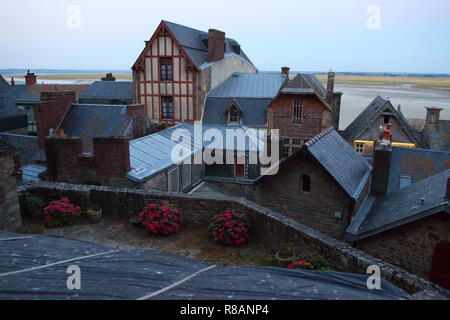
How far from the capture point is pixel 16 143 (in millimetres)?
18875

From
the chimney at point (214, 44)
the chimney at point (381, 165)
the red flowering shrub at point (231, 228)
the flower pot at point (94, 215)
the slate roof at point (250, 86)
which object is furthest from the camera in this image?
the chimney at point (214, 44)

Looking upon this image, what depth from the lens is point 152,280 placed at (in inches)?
146

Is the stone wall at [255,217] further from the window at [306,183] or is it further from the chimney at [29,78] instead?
the chimney at [29,78]

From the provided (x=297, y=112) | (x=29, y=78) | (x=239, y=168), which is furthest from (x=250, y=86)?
(x=29, y=78)

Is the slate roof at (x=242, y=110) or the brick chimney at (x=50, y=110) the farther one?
the slate roof at (x=242, y=110)

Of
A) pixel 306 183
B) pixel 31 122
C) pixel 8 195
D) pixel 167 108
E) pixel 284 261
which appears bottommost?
pixel 284 261

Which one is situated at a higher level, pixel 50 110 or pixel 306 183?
pixel 50 110

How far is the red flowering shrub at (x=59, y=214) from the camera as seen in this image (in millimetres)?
9281

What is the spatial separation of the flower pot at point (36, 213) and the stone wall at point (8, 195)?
1.26m

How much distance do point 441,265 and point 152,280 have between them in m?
8.79

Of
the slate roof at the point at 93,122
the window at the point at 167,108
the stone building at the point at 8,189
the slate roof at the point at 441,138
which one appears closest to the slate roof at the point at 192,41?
the window at the point at 167,108

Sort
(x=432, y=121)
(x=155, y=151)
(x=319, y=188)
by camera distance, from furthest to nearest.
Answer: (x=432, y=121), (x=155, y=151), (x=319, y=188)

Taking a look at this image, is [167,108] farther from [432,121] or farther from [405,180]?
[432,121]
